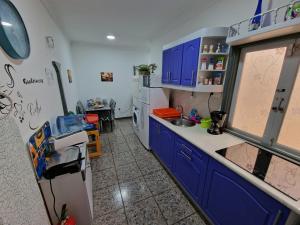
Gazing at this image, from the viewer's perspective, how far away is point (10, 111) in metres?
0.90

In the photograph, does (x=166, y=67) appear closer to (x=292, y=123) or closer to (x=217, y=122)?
(x=217, y=122)

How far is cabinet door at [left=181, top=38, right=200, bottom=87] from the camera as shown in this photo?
5.60 ft

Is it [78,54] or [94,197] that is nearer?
[94,197]

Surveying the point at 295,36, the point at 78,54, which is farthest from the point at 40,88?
the point at 78,54

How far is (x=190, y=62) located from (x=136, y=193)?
6.61 ft

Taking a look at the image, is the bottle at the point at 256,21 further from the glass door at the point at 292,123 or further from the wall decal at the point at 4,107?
the wall decal at the point at 4,107

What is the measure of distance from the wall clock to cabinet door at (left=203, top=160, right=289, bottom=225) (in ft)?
6.29

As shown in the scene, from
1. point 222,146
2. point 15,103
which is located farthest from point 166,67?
point 15,103

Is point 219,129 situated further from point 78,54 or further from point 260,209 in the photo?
point 78,54

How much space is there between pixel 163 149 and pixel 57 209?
1.53 meters

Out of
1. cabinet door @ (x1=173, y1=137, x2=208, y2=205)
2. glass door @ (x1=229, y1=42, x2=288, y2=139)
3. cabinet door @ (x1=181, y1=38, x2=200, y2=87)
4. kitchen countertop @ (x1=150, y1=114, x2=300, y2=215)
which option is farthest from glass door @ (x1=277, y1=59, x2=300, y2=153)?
cabinet door @ (x1=181, y1=38, x2=200, y2=87)

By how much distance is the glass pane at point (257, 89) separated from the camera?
1318 mm

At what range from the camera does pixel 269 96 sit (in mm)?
1363

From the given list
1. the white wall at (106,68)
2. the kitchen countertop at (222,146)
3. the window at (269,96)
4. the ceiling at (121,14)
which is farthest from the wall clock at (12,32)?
the white wall at (106,68)
